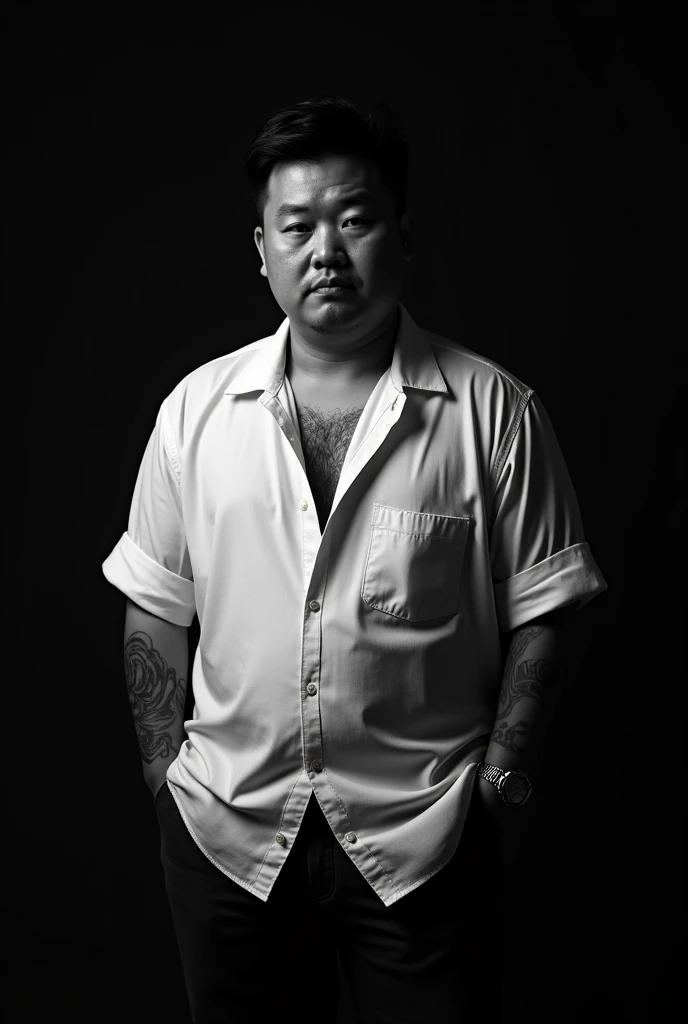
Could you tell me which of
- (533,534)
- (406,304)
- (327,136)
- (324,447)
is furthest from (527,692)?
(406,304)

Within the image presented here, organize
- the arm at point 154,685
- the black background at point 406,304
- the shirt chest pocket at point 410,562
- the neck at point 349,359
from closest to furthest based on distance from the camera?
1. the shirt chest pocket at point 410,562
2. the neck at point 349,359
3. the arm at point 154,685
4. the black background at point 406,304

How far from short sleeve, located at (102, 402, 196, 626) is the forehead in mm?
462

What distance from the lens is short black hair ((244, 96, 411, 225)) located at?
1.85 m

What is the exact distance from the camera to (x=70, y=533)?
→ 2816mm

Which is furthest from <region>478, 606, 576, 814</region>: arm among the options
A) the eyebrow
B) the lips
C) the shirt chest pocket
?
the eyebrow

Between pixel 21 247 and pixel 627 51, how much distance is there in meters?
1.51

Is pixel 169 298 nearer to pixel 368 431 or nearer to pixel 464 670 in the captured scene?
pixel 368 431

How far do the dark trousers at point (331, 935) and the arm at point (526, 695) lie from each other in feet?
0.30

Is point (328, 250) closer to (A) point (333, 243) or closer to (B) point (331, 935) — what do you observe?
(A) point (333, 243)

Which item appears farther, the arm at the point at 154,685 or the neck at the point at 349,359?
the arm at the point at 154,685

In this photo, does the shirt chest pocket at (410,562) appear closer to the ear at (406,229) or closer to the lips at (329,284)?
the lips at (329,284)

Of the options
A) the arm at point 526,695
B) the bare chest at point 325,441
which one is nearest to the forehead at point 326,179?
the bare chest at point 325,441

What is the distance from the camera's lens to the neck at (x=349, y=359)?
1.98 meters

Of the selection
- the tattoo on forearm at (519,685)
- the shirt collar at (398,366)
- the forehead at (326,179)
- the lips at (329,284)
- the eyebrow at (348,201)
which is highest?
the forehead at (326,179)
